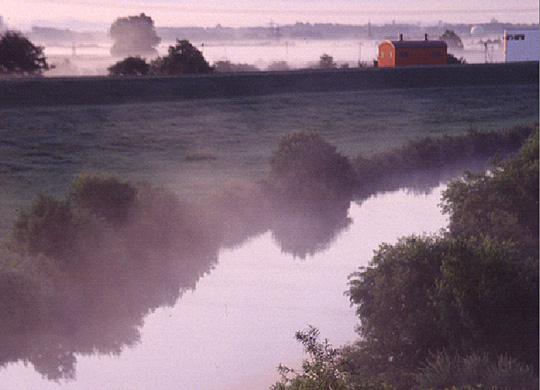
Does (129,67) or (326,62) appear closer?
(129,67)

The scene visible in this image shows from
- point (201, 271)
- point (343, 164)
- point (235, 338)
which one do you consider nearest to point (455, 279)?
point (235, 338)

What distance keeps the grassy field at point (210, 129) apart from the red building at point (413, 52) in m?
9.13

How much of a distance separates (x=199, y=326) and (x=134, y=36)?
76342 mm

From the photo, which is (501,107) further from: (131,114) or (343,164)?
(131,114)

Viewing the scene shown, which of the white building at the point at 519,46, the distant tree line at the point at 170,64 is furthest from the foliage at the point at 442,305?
the white building at the point at 519,46

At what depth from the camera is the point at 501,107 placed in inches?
4498

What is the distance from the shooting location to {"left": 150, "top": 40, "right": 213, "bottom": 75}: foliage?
95375 millimetres

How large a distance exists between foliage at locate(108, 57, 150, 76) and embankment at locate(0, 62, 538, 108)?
445 inches

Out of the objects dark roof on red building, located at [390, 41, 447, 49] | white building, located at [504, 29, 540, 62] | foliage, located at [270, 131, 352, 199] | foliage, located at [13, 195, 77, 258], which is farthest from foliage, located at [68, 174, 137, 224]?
white building, located at [504, 29, 540, 62]

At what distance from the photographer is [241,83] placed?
311 feet

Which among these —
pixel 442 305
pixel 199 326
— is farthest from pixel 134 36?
pixel 442 305

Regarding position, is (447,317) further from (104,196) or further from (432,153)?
(432,153)

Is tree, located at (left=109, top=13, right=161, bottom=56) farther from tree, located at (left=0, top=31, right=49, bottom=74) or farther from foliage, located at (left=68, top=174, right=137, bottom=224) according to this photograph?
foliage, located at (left=68, top=174, right=137, bottom=224)

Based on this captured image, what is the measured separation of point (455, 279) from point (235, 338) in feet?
53.5
